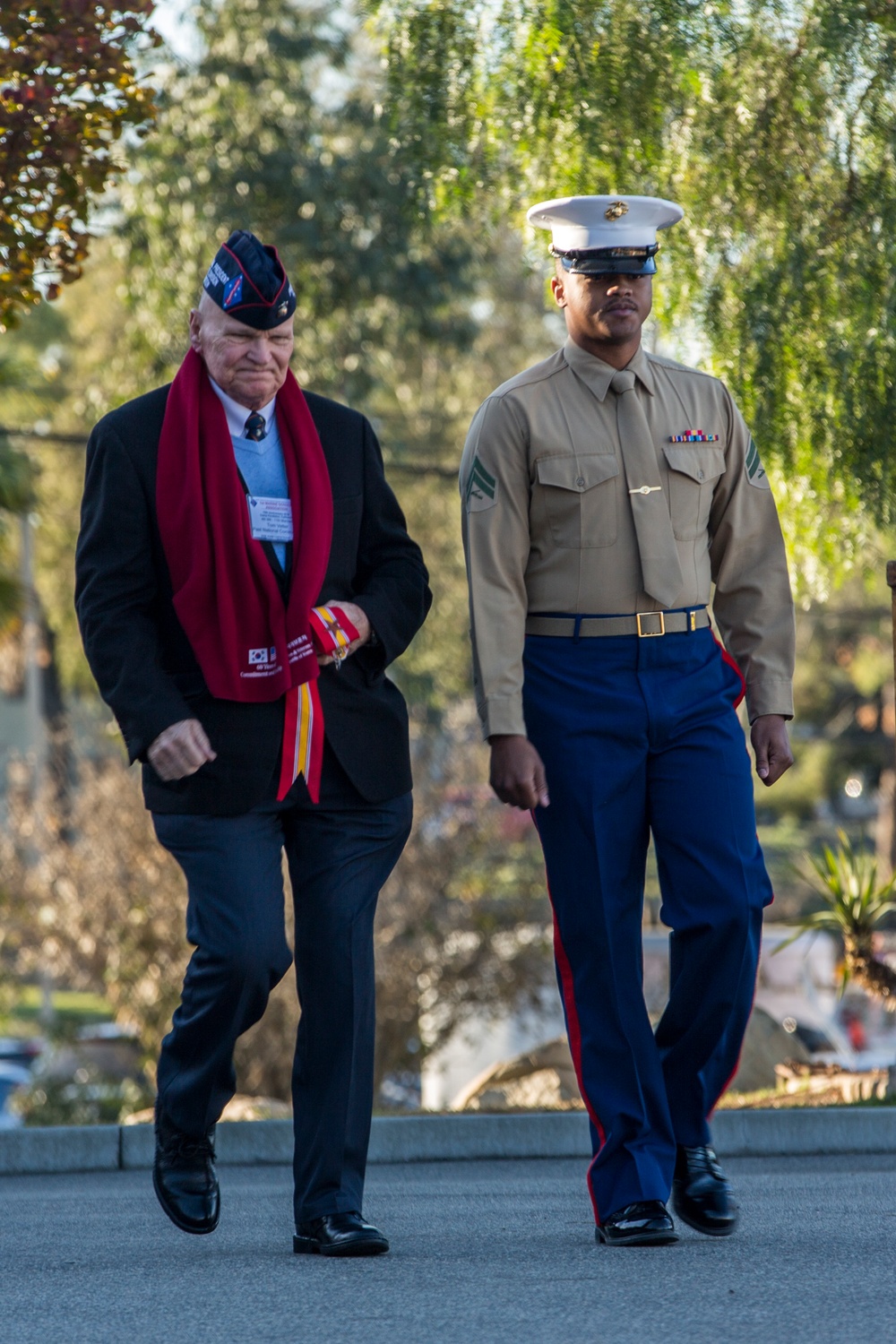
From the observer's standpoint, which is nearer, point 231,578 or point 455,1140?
point 231,578

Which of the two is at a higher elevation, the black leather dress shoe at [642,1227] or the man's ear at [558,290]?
the man's ear at [558,290]

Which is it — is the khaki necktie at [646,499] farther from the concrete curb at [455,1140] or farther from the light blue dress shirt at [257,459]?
the concrete curb at [455,1140]

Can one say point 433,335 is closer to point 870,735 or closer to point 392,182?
point 392,182

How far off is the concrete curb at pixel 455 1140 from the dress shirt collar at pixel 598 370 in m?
3.09

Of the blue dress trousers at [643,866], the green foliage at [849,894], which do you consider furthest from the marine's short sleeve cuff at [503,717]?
the green foliage at [849,894]

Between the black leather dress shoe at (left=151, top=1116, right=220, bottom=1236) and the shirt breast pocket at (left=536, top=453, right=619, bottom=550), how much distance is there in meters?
1.47

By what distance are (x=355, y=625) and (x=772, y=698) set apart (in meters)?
A: 0.95

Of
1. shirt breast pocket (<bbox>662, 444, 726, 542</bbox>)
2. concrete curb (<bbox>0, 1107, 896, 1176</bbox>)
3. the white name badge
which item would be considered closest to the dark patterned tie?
the white name badge

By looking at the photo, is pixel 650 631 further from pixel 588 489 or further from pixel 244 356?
pixel 244 356

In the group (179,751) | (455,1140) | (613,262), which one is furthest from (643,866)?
(455,1140)

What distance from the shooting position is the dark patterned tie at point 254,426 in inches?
157

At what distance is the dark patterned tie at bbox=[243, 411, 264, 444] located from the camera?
Result: 400 cm

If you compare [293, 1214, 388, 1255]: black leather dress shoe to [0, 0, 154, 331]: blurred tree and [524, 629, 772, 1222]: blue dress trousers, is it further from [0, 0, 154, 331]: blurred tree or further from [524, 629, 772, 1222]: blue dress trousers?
[0, 0, 154, 331]: blurred tree

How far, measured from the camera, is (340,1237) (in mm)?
3842
